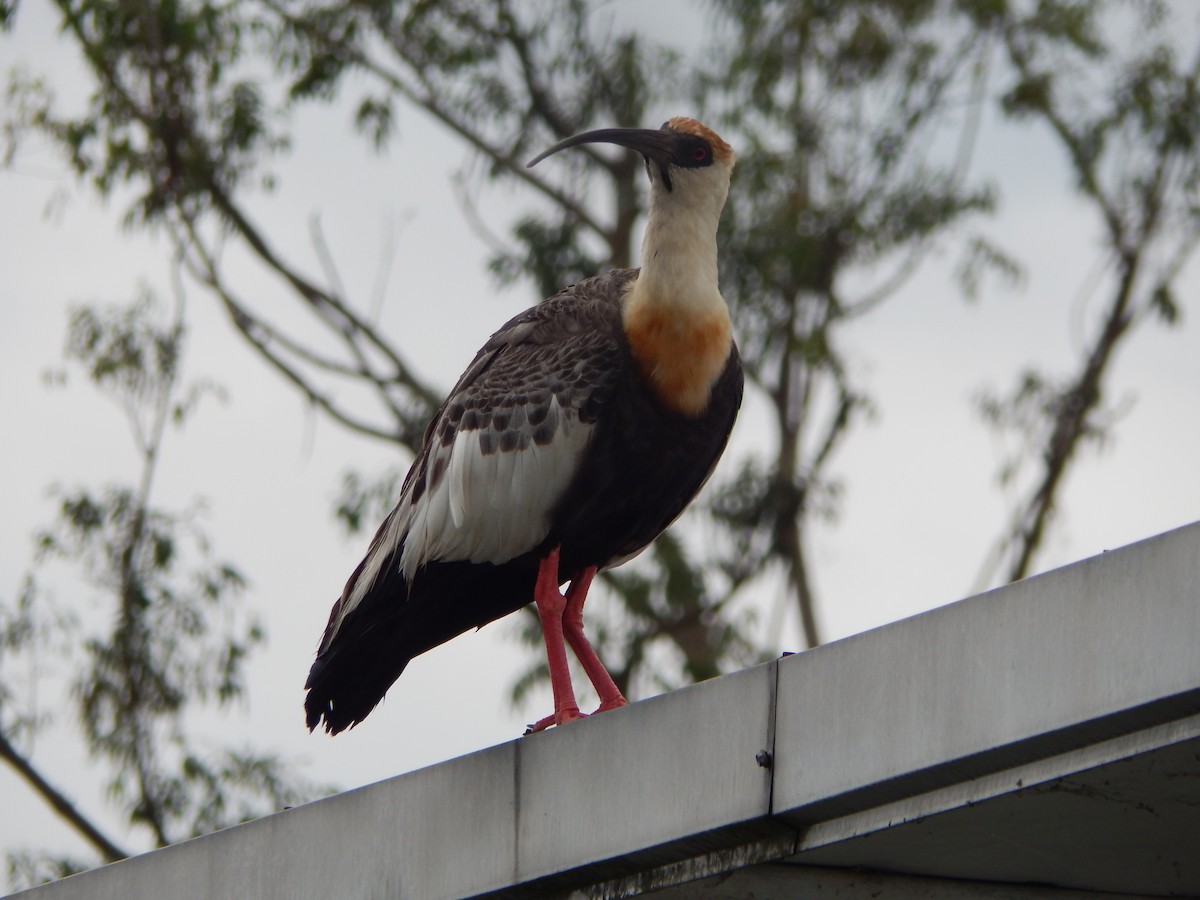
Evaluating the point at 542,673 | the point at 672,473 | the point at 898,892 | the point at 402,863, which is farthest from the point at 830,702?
the point at 542,673

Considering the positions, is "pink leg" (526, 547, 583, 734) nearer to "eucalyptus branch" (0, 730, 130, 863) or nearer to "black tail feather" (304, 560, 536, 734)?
"black tail feather" (304, 560, 536, 734)

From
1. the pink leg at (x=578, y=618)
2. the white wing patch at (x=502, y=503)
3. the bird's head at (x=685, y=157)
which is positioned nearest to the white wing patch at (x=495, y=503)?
Answer: the white wing patch at (x=502, y=503)

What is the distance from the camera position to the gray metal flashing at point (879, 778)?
378cm

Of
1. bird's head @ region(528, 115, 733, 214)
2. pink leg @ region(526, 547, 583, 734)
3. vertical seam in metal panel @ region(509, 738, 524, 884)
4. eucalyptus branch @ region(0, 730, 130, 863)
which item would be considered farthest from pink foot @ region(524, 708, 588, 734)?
eucalyptus branch @ region(0, 730, 130, 863)

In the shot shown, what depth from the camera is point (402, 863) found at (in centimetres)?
509

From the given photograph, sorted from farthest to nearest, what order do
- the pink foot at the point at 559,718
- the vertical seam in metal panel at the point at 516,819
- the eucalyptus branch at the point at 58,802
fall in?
1. the eucalyptus branch at the point at 58,802
2. the pink foot at the point at 559,718
3. the vertical seam in metal panel at the point at 516,819

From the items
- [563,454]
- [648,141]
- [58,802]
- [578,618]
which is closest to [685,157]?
[648,141]

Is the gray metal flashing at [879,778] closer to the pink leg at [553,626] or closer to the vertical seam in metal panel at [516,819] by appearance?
the vertical seam in metal panel at [516,819]

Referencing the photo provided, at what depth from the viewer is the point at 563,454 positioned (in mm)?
6020

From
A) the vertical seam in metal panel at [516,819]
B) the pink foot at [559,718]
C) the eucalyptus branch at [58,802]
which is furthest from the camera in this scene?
the eucalyptus branch at [58,802]

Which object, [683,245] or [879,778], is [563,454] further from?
[879,778]

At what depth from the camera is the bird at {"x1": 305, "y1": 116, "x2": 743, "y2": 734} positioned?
19.7 ft

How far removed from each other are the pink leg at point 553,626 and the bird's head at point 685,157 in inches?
47.3

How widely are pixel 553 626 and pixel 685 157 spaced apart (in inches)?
59.7
